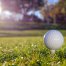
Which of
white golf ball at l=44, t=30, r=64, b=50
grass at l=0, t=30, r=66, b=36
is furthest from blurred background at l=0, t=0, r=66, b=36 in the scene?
white golf ball at l=44, t=30, r=64, b=50

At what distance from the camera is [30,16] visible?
891cm

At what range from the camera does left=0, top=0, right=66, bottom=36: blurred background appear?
8.55 meters

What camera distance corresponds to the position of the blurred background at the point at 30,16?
337 inches

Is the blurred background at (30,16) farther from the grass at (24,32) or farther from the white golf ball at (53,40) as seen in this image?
the white golf ball at (53,40)

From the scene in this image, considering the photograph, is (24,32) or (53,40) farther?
(24,32)

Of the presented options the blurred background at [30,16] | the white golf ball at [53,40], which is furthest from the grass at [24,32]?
the white golf ball at [53,40]

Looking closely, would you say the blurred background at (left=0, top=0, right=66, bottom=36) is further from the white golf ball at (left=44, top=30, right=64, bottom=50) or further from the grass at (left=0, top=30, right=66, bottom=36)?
the white golf ball at (left=44, top=30, right=64, bottom=50)

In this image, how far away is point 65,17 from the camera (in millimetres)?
9328

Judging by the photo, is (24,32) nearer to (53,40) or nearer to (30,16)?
(30,16)

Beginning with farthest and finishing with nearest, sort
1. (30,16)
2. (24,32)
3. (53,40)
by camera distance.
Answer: (30,16) → (24,32) → (53,40)

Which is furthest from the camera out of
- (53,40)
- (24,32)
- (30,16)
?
(30,16)

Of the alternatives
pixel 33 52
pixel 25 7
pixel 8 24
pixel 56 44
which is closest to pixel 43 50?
pixel 33 52

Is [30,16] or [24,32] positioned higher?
[30,16]

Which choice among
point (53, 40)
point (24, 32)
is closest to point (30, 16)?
point (24, 32)
